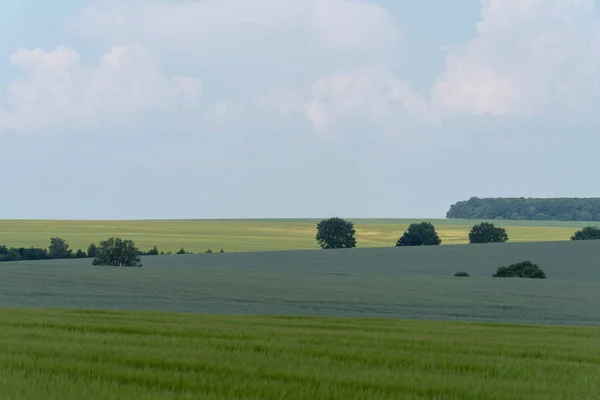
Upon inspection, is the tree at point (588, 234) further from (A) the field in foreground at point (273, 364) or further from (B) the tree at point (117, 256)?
(A) the field in foreground at point (273, 364)

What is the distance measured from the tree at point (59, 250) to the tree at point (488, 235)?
132 feet

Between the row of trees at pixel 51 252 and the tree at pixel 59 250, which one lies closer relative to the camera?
the row of trees at pixel 51 252

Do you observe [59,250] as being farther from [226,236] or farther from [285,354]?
[285,354]

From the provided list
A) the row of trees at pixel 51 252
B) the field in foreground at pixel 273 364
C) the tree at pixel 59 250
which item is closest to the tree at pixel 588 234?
the row of trees at pixel 51 252

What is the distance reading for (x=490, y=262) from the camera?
59.8 meters

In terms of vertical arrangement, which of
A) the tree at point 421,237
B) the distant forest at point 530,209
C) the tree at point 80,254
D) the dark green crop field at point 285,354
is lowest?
the dark green crop field at point 285,354

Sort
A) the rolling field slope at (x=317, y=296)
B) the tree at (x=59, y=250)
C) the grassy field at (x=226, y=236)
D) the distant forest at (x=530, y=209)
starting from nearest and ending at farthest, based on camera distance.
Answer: the rolling field slope at (x=317, y=296) < the tree at (x=59, y=250) < the grassy field at (x=226, y=236) < the distant forest at (x=530, y=209)

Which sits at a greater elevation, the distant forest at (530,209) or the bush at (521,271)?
the distant forest at (530,209)

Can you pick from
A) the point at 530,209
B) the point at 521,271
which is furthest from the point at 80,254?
the point at 530,209

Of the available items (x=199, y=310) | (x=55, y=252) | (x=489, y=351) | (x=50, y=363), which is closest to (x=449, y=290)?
(x=199, y=310)

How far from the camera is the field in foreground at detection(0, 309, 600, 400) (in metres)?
6.61

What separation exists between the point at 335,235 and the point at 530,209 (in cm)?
6640

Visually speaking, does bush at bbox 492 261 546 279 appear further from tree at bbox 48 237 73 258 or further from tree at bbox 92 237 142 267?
tree at bbox 48 237 73 258

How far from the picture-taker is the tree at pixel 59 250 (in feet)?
241
